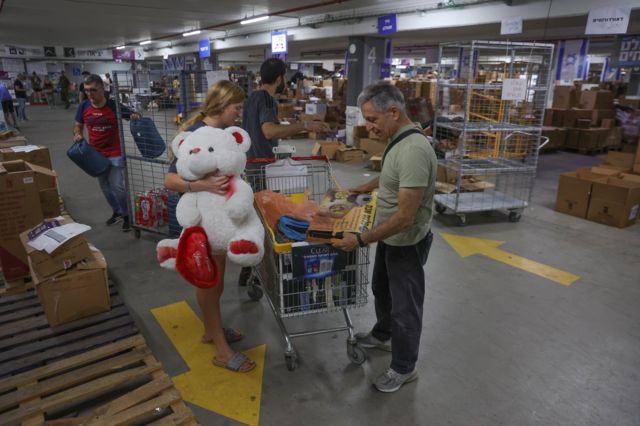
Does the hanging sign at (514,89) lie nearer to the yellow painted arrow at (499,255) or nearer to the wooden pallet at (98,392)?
the yellow painted arrow at (499,255)

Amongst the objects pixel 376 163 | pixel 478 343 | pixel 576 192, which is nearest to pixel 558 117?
pixel 376 163

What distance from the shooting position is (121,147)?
169 inches

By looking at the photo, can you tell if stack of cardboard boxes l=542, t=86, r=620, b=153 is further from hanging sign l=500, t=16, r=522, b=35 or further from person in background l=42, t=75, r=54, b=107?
person in background l=42, t=75, r=54, b=107

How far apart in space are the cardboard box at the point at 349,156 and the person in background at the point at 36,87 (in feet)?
72.3

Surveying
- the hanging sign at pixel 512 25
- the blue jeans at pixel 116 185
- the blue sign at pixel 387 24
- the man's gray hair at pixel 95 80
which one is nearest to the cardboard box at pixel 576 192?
the hanging sign at pixel 512 25

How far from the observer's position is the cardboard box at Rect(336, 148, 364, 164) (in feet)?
28.0

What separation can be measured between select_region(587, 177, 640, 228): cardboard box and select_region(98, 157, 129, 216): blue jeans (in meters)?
5.48

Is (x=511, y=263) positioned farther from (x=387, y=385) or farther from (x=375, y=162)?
(x=375, y=162)

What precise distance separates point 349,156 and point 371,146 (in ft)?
2.07

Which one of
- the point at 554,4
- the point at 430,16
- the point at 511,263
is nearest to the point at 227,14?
the point at 430,16

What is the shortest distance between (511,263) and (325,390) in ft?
8.16

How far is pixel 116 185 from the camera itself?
450 centimetres

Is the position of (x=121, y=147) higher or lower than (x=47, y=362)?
higher

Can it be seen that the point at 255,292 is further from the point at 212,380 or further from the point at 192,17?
the point at 192,17
